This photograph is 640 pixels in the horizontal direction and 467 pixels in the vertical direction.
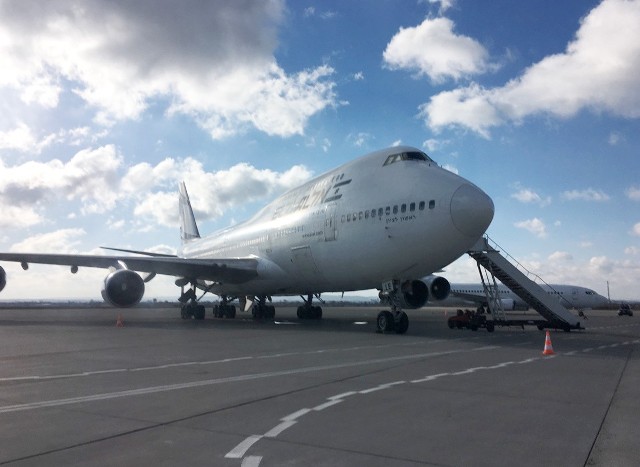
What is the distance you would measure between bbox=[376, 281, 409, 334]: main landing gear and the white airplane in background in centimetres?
4

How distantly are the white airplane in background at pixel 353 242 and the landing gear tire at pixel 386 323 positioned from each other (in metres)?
0.04

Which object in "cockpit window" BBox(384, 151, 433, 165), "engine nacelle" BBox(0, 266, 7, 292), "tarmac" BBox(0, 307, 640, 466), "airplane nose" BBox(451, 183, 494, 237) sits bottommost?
"tarmac" BBox(0, 307, 640, 466)

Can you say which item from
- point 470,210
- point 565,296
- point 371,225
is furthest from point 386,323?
point 565,296

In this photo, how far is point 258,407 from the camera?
6.66 meters

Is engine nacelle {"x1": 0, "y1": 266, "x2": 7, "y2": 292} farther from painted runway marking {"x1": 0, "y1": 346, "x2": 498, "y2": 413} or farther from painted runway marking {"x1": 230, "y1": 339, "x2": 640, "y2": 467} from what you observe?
painted runway marking {"x1": 230, "y1": 339, "x2": 640, "y2": 467}

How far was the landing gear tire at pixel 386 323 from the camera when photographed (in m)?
18.8

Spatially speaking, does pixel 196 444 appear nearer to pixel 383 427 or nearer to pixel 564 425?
pixel 383 427

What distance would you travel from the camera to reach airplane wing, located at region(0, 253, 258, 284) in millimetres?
25156

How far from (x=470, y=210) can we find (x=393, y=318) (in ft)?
15.8

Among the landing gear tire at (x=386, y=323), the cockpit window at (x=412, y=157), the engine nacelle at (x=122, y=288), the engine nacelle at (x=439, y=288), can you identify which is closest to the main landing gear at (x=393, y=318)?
the landing gear tire at (x=386, y=323)

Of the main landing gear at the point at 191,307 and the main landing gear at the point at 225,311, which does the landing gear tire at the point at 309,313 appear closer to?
the main landing gear at the point at 225,311

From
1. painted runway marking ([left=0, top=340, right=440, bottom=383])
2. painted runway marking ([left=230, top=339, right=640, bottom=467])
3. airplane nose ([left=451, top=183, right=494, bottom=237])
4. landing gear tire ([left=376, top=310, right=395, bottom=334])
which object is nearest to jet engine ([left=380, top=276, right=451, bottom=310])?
landing gear tire ([left=376, top=310, right=395, bottom=334])

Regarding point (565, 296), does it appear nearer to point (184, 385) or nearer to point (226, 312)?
point (226, 312)

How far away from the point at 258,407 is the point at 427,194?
38.8 feet
